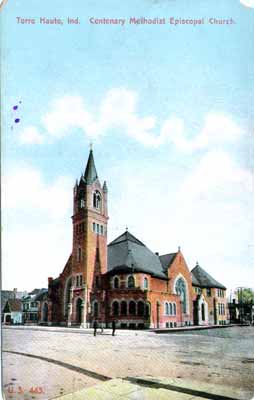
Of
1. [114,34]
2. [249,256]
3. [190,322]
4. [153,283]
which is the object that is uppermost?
[114,34]

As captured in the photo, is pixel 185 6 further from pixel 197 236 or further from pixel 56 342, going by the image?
pixel 56 342

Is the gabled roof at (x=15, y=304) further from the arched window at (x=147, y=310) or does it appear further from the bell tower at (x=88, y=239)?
the arched window at (x=147, y=310)

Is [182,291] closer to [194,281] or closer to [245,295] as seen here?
[194,281]

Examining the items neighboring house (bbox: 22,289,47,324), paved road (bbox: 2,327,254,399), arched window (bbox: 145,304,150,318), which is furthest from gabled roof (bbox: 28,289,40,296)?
arched window (bbox: 145,304,150,318)

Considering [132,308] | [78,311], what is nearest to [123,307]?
[132,308]

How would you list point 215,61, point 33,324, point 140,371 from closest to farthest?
point 140,371 < point 215,61 < point 33,324

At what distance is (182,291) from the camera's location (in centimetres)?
281

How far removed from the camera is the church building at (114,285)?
2582 mm

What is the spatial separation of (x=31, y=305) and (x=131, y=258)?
2.32 ft

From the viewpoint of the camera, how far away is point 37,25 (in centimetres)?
248

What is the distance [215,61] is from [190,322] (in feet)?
5.49

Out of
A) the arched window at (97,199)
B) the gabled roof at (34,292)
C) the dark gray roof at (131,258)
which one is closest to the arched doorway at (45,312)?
the gabled roof at (34,292)

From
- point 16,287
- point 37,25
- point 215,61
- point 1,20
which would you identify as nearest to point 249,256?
point 215,61

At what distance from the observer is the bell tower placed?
8.64ft
